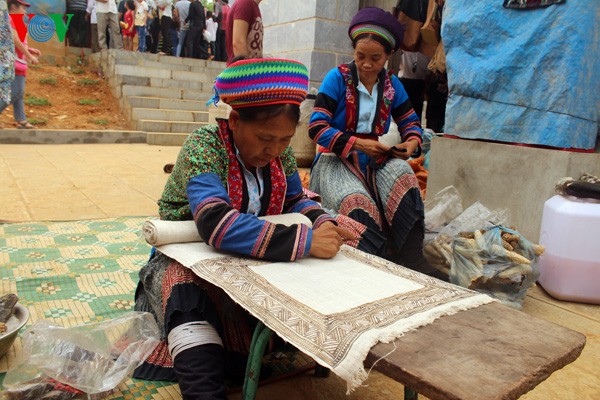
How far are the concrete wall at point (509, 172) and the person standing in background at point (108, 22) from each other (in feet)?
41.2

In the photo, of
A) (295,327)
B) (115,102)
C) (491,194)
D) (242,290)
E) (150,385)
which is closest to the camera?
(295,327)

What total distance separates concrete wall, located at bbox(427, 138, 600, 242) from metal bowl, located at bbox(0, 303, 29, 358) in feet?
10.2

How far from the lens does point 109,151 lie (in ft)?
28.3

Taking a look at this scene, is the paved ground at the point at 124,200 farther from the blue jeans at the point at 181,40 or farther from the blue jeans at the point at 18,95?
the blue jeans at the point at 181,40

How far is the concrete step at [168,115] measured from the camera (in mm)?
11531

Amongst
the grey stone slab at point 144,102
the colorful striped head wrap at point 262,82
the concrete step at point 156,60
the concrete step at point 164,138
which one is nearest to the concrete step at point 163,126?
the concrete step at point 164,138

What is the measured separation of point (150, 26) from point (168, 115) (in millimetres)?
6047

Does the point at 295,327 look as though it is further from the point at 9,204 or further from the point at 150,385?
the point at 9,204

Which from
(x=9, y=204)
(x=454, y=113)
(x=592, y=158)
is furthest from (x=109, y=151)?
(x=592, y=158)

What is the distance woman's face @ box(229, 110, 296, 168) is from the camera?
6.04 feet

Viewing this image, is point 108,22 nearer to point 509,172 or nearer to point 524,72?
point 524,72

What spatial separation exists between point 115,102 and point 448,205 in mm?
11320

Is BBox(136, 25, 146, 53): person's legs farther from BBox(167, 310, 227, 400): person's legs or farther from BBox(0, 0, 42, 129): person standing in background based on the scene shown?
BBox(167, 310, 227, 400): person's legs

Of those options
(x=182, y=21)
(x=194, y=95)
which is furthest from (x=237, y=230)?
(x=182, y=21)
